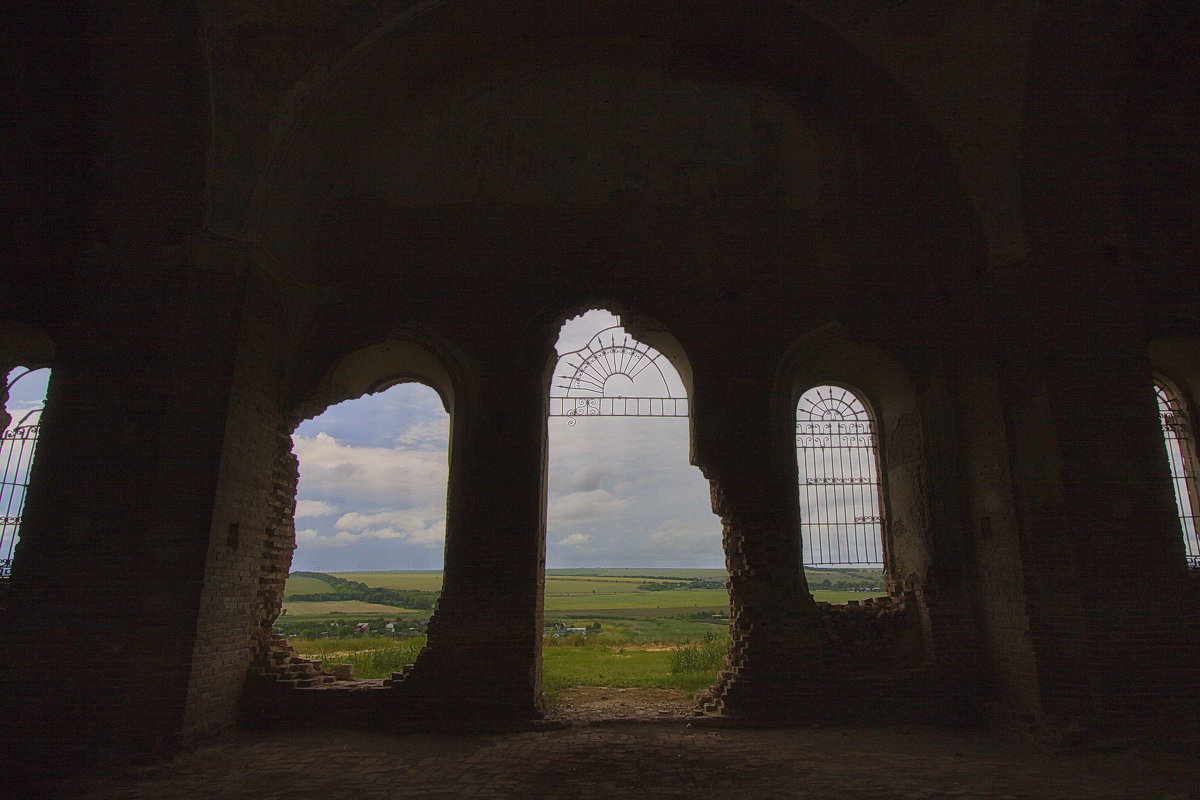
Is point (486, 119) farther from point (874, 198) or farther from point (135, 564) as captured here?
point (135, 564)

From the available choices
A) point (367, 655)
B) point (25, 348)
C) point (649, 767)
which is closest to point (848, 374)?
point (649, 767)

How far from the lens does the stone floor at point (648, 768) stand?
4.84 metres

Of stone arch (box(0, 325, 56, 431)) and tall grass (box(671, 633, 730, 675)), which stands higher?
stone arch (box(0, 325, 56, 431))

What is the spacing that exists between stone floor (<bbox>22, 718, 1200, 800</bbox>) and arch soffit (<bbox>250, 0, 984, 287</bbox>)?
484cm

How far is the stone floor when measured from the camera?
4.84m

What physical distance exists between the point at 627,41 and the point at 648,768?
8.22 meters

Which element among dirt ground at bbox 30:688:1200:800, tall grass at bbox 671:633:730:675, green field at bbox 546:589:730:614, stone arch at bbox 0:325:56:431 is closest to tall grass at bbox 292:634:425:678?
dirt ground at bbox 30:688:1200:800

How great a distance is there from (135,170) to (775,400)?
7.13 m

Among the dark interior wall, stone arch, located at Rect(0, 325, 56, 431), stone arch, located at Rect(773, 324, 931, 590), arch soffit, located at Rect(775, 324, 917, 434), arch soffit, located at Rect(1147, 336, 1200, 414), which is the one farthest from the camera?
arch soffit, located at Rect(1147, 336, 1200, 414)

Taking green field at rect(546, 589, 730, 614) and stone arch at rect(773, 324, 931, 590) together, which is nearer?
stone arch at rect(773, 324, 931, 590)

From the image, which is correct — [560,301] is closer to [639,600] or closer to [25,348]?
[25,348]

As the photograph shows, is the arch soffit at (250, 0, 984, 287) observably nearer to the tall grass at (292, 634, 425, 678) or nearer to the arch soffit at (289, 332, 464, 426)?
the arch soffit at (289, 332, 464, 426)

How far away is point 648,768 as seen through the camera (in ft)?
17.9

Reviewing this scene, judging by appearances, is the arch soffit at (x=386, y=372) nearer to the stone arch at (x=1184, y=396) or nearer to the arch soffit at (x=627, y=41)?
the arch soffit at (x=627, y=41)
